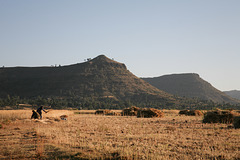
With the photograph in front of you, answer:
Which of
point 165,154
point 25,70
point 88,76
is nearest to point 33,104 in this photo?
point 88,76

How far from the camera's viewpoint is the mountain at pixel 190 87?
132250 mm

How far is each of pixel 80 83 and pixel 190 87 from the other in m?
83.3

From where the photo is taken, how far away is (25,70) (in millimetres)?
122000

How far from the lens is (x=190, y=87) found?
5906 inches

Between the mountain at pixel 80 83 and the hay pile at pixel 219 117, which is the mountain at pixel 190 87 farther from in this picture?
the hay pile at pixel 219 117

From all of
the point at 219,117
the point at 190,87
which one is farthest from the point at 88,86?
the point at 219,117

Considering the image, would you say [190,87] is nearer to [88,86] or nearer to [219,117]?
[88,86]

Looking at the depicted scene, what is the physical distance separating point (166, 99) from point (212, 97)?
194ft

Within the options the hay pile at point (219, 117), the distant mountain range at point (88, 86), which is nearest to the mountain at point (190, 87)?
the distant mountain range at point (88, 86)

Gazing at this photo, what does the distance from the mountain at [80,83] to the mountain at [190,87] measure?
134ft

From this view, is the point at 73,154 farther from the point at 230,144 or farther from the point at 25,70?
the point at 25,70

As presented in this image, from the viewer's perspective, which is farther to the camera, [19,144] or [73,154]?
[19,144]

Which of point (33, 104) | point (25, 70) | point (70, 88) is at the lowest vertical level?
point (33, 104)

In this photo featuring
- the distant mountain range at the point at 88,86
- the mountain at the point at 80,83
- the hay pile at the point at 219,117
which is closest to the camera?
the hay pile at the point at 219,117
